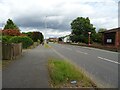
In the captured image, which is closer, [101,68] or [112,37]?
[101,68]

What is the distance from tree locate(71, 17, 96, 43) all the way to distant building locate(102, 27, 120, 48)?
3468cm

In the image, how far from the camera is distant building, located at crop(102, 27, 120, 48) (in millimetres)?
65562

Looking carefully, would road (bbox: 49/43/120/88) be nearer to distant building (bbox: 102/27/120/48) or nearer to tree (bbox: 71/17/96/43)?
distant building (bbox: 102/27/120/48)

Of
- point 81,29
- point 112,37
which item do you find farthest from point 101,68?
point 81,29

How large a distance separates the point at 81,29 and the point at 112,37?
42.8 m

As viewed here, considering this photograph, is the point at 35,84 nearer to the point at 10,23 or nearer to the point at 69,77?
the point at 69,77

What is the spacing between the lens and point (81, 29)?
11188 cm

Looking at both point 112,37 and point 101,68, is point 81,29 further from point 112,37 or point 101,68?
point 101,68

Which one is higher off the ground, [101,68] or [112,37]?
[112,37]

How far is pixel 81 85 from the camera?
31.1 feet

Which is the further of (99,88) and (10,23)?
(10,23)

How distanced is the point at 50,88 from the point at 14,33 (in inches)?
2355

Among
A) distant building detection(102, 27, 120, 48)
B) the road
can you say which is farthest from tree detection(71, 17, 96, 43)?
the road

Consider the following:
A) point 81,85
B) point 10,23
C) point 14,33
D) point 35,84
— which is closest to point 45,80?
point 35,84
